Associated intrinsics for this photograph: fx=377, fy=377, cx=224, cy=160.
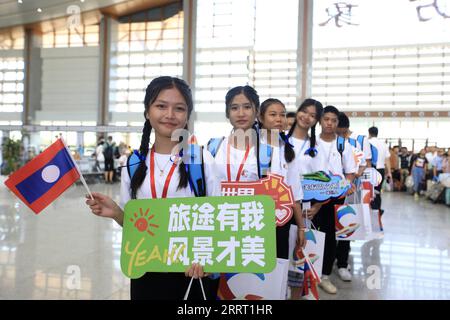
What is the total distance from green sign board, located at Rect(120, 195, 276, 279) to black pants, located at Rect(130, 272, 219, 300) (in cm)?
13

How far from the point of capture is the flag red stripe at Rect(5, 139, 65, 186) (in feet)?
4.33

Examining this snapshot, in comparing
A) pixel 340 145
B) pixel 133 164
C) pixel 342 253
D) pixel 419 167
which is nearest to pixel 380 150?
pixel 342 253

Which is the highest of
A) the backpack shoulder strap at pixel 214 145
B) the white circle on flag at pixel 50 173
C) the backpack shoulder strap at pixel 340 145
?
the backpack shoulder strap at pixel 340 145

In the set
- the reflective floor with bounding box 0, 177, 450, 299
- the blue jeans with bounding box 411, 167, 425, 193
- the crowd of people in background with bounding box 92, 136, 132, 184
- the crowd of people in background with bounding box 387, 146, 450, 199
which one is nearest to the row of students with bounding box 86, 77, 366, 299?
the reflective floor with bounding box 0, 177, 450, 299

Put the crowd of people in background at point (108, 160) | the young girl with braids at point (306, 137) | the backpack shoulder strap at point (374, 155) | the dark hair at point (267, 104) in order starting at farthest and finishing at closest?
the crowd of people in background at point (108, 160)
the backpack shoulder strap at point (374, 155)
the young girl with braids at point (306, 137)
the dark hair at point (267, 104)

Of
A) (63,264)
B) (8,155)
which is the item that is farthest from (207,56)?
(63,264)

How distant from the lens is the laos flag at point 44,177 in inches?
52.7

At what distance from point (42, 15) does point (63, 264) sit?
1760 cm

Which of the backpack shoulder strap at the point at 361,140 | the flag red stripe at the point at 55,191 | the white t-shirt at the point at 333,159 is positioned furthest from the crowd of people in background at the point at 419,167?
the flag red stripe at the point at 55,191

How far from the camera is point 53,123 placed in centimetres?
2114

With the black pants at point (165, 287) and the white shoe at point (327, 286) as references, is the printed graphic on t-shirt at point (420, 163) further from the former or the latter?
the black pants at point (165, 287)

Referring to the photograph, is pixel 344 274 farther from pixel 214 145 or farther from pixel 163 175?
pixel 163 175

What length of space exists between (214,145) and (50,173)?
0.81 m
